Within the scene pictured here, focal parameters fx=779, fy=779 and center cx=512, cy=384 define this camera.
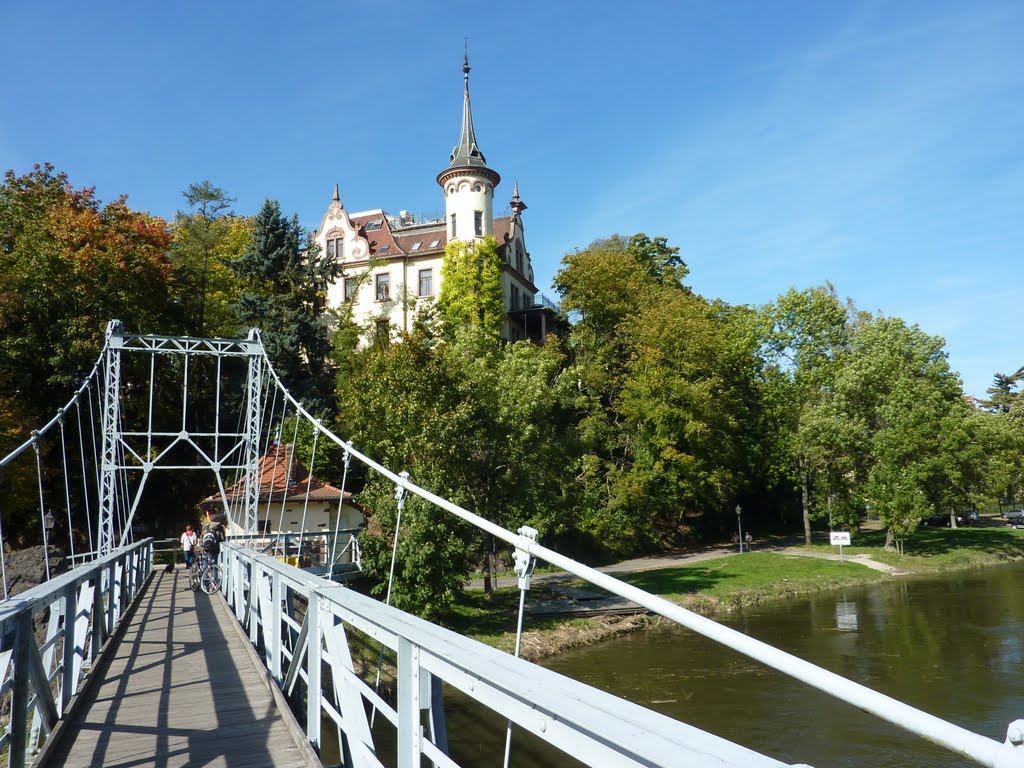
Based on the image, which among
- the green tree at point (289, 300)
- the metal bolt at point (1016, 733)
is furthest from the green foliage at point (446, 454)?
the metal bolt at point (1016, 733)

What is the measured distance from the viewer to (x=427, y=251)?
122 feet

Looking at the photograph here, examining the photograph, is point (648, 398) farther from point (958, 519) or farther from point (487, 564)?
point (958, 519)

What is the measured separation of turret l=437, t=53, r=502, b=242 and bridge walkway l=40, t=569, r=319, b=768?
2888 centimetres

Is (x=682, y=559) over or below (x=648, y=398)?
below

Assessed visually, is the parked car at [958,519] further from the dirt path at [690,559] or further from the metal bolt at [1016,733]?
the metal bolt at [1016,733]

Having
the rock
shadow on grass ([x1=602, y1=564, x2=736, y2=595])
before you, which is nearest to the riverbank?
shadow on grass ([x1=602, y1=564, x2=736, y2=595])

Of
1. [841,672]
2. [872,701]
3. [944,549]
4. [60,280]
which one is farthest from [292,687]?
[944,549]

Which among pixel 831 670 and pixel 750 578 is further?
pixel 750 578

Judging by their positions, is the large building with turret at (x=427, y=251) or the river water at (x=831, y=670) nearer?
the river water at (x=831, y=670)

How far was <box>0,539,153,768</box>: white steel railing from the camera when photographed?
374 centimetres

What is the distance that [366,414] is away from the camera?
60.5ft

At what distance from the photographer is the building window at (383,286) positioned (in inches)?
1473

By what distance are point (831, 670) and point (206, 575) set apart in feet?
40.1

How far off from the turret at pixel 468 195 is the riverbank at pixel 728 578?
54.8 feet
